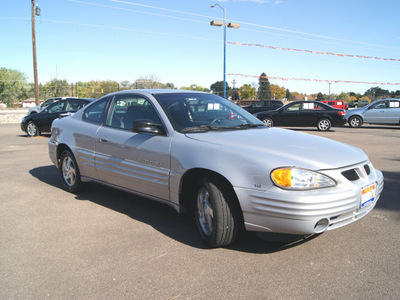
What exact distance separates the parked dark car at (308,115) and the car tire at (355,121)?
2.68m

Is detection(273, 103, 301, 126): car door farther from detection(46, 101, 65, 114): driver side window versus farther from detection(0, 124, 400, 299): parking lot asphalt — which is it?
detection(0, 124, 400, 299): parking lot asphalt

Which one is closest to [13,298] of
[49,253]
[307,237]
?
[49,253]

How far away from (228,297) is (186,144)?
1.54m

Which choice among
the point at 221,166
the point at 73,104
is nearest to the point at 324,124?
the point at 73,104

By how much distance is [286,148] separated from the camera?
3.28 m

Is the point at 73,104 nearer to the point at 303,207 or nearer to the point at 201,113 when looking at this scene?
the point at 201,113

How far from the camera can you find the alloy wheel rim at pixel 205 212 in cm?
338

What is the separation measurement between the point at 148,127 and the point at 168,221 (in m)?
1.18

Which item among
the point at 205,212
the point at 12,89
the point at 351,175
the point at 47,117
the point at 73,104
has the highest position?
the point at 12,89

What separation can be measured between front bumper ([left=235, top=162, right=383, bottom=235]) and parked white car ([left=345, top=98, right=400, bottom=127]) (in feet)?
57.6

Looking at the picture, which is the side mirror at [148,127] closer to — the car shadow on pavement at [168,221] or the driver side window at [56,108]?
the car shadow on pavement at [168,221]

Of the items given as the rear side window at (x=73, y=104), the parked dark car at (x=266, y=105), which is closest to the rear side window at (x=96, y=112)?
the rear side window at (x=73, y=104)

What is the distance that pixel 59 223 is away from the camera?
13.7 ft

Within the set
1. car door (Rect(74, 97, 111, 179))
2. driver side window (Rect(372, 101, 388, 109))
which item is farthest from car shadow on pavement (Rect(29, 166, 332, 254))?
driver side window (Rect(372, 101, 388, 109))
